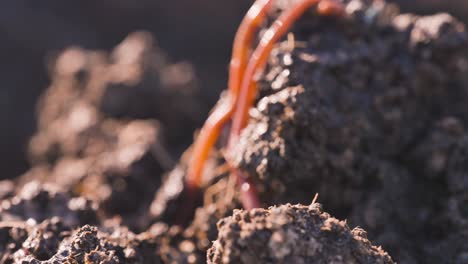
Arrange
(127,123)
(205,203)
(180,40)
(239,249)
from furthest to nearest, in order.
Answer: (180,40) → (127,123) → (205,203) → (239,249)

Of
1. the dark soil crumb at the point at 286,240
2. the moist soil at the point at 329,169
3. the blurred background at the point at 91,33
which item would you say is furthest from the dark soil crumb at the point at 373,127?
the blurred background at the point at 91,33

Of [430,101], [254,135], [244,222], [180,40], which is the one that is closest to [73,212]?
[254,135]

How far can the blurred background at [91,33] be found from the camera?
4.17 m

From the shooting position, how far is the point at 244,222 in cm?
134

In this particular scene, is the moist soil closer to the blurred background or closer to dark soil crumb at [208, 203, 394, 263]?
dark soil crumb at [208, 203, 394, 263]

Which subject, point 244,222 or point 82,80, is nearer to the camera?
point 244,222

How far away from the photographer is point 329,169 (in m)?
1.98

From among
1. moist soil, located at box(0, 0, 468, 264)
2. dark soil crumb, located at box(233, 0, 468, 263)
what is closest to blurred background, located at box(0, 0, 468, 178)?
moist soil, located at box(0, 0, 468, 264)

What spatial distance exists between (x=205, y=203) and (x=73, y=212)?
1.63 ft

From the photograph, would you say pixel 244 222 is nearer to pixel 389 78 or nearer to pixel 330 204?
pixel 330 204

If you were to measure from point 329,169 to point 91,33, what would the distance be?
3152mm

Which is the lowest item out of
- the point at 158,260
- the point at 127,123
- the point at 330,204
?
the point at 158,260

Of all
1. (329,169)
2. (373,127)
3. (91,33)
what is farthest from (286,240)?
(91,33)

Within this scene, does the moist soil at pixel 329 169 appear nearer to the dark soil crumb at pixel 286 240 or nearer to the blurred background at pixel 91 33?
the dark soil crumb at pixel 286 240
